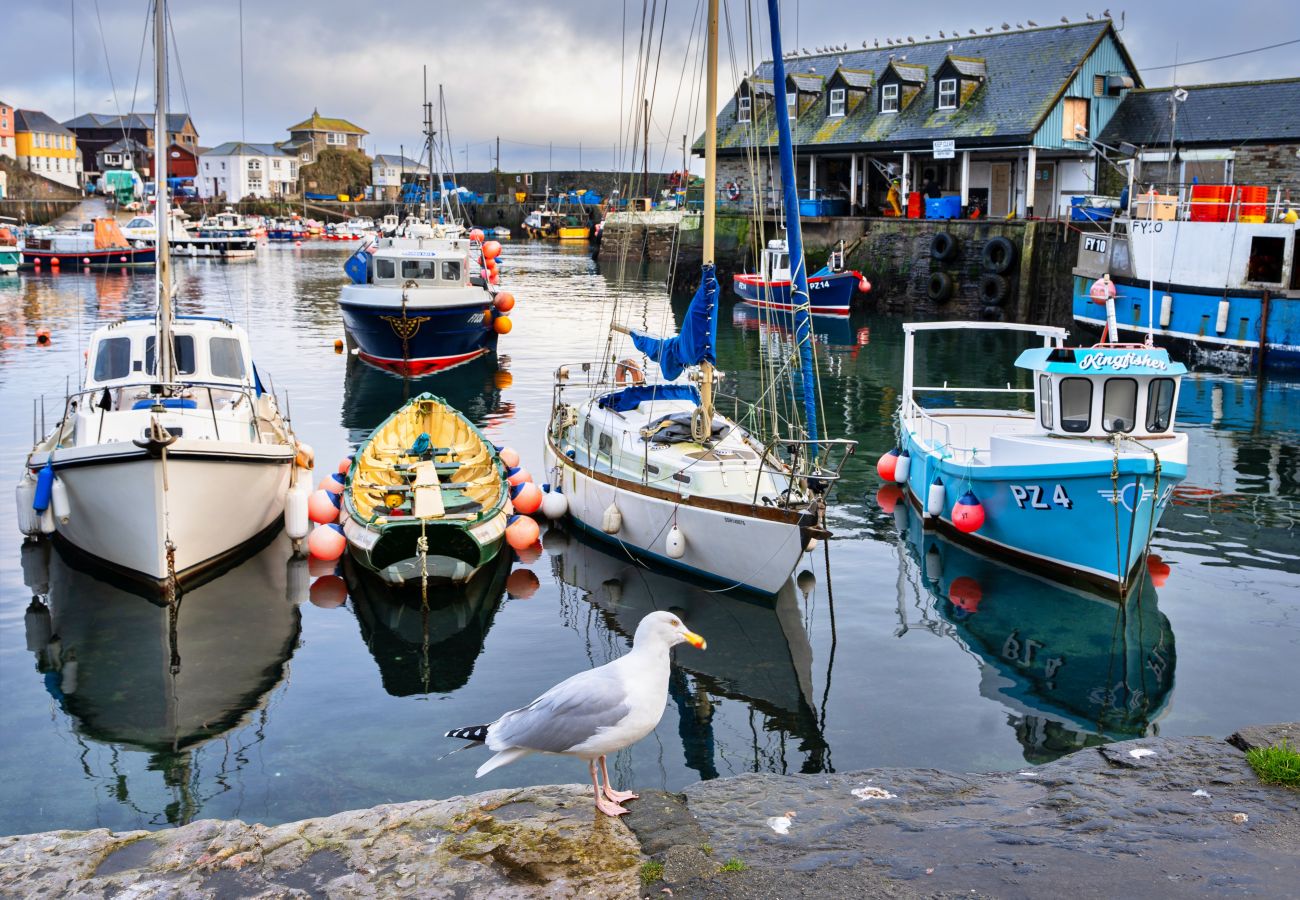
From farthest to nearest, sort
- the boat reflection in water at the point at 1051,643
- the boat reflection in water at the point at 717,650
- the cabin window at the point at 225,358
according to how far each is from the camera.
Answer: the cabin window at the point at 225,358 < the boat reflection in water at the point at 1051,643 < the boat reflection in water at the point at 717,650

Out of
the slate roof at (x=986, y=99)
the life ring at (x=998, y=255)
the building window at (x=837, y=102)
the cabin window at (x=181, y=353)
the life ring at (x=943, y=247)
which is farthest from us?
the building window at (x=837, y=102)

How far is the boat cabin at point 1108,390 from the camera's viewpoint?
1588 cm

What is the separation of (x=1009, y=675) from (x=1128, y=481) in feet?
10.5

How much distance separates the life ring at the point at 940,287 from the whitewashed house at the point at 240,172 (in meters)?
114

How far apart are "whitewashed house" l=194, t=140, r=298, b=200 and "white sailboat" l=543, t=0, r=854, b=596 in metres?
136

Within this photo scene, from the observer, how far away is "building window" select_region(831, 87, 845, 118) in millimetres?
58312

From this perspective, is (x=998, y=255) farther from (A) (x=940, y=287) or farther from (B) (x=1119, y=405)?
(B) (x=1119, y=405)

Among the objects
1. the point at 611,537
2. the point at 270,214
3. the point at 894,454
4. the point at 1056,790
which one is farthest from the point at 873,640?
the point at 270,214

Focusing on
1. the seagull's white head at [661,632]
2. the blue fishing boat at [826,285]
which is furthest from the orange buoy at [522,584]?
the blue fishing boat at [826,285]

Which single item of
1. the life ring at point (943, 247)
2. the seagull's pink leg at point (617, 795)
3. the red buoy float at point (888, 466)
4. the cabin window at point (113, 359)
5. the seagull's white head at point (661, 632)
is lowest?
the seagull's pink leg at point (617, 795)

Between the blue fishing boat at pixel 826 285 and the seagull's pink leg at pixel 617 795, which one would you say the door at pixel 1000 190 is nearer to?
the blue fishing boat at pixel 826 285

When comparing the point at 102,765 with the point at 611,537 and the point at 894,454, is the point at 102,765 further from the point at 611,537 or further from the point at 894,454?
the point at 894,454

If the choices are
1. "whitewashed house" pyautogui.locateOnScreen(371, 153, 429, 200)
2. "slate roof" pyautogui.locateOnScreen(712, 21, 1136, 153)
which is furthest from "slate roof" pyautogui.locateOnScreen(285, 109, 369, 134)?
"slate roof" pyautogui.locateOnScreen(712, 21, 1136, 153)

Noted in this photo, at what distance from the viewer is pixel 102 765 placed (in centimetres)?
1091
